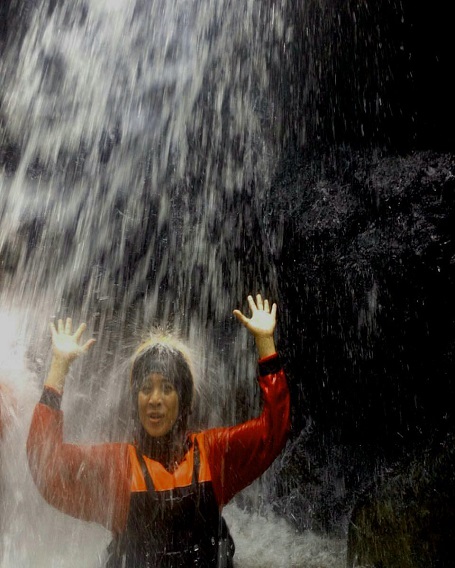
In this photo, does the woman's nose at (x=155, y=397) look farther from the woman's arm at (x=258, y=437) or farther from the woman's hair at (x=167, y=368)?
the woman's arm at (x=258, y=437)

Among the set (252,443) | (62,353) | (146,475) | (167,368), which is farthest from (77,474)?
(252,443)

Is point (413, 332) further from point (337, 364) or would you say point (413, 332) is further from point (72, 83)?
point (72, 83)

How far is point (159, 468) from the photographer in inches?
120

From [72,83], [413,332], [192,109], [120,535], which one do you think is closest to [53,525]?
[120,535]

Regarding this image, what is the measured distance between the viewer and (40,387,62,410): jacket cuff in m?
2.89

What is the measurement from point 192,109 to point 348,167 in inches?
146

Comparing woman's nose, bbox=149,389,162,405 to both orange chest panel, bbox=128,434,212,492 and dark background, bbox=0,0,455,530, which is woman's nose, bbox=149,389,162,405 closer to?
orange chest panel, bbox=128,434,212,492

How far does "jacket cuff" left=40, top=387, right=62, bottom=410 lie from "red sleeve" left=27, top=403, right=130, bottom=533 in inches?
0.9

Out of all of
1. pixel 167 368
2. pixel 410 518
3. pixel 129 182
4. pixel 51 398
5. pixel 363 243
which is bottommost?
pixel 410 518

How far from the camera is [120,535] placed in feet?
9.64

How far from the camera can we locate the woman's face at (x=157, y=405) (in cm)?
318

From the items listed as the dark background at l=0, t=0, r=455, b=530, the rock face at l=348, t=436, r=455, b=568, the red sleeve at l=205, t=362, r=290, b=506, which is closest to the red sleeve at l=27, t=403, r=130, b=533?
the red sleeve at l=205, t=362, r=290, b=506

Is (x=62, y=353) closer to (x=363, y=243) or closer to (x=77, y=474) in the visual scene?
(x=77, y=474)

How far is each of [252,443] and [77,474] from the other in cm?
114
